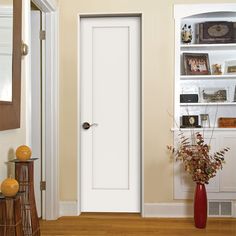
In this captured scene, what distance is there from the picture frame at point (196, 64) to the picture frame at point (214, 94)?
0.68ft

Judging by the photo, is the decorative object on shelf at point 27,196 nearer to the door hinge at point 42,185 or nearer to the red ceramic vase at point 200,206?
the door hinge at point 42,185

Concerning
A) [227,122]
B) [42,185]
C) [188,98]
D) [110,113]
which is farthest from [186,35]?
[42,185]

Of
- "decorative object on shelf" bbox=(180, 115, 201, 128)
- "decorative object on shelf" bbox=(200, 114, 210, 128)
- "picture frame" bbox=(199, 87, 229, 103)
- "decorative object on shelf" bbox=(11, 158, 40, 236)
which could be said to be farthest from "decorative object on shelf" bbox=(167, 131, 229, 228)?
"decorative object on shelf" bbox=(11, 158, 40, 236)

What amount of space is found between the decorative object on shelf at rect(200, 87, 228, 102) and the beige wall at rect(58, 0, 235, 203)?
44 cm

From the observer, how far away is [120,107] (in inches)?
154

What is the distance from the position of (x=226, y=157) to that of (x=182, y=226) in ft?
2.91

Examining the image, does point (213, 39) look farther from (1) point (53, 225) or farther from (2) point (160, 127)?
(1) point (53, 225)

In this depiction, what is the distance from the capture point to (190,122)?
383 cm

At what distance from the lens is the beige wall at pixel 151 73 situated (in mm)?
3760

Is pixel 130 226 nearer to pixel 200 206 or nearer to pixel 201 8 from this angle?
pixel 200 206

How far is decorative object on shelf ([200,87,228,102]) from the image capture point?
390 cm

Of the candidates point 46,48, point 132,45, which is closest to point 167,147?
point 132,45

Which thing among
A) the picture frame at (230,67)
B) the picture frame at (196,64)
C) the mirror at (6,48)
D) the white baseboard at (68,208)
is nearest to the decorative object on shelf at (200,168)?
the picture frame at (196,64)

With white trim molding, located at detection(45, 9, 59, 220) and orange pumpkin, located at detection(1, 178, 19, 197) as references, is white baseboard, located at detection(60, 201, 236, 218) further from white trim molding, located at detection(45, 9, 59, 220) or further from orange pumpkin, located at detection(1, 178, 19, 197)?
orange pumpkin, located at detection(1, 178, 19, 197)
